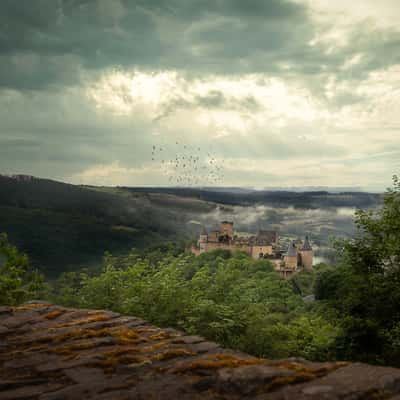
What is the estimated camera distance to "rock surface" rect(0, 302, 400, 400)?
10117 millimetres

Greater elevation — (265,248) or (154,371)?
(154,371)

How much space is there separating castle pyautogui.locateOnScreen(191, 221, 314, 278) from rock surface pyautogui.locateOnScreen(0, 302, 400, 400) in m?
131

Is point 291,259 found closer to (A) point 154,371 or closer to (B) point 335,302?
(B) point 335,302

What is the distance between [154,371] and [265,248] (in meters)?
153

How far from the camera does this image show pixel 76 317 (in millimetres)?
18984

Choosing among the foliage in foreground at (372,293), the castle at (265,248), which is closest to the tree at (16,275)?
the foliage in foreground at (372,293)

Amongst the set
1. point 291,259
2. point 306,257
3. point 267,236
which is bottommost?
point 306,257

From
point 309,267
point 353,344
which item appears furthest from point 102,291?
point 309,267

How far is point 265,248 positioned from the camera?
532ft

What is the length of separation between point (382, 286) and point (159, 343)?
18.1m

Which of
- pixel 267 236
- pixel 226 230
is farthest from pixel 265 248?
pixel 226 230

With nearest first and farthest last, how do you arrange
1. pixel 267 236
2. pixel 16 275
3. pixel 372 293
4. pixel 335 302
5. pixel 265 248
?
pixel 372 293 → pixel 335 302 → pixel 16 275 → pixel 265 248 → pixel 267 236

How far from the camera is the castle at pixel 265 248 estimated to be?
14588 cm

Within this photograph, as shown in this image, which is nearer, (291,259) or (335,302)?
(335,302)
